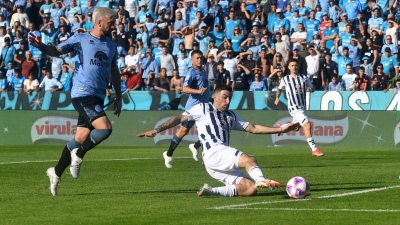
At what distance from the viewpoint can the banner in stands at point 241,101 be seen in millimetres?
30281

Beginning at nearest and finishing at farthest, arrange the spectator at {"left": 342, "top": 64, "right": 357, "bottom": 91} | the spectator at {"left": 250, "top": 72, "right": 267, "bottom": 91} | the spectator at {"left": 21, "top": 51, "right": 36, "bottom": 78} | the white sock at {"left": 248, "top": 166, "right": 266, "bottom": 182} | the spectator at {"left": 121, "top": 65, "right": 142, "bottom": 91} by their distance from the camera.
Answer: the white sock at {"left": 248, "top": 166, "right": 266, "bottom": 182} → the spectator at {"left": 342, "top": 64, "right": 357, "bottom": 91} → the spectator at {"left": 250, "top": 72, "right": 267, "bottom": 91} → the spectator at {"left": 121, "top": 65, "right": 142, "bottom": 91} → the spectator at {"left": 21, "top": 51, "right": 36, "bottom": 78}

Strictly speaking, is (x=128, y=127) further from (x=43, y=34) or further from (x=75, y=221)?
(x=75, y=221)

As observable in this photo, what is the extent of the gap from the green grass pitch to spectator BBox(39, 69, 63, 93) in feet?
40.3

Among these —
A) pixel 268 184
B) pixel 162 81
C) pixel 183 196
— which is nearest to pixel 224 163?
pixel 183 196

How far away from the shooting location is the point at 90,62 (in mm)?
13594

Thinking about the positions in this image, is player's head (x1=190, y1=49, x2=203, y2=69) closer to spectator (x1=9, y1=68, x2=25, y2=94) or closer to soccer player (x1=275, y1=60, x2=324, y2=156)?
soccer player (x1=275, y1=60, x2=324, y2=156)

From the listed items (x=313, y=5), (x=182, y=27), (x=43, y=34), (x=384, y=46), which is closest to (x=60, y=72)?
(x=43, y=34)

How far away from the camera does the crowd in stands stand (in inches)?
1238

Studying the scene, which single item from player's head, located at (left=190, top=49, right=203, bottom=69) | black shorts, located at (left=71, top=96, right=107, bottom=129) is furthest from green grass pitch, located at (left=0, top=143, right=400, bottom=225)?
player's head, located at (left=190, top=49, right=203, bottom=69)

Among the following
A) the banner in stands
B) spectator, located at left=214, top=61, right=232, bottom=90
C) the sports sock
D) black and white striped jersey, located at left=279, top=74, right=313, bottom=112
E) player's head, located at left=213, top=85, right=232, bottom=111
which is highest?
player's head, located at left=213, top=85, right=232, bottom=111

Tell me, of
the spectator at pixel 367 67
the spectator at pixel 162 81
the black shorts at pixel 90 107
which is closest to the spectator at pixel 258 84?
the spectator at pixel 162 81

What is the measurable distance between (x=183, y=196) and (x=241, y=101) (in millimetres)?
18320

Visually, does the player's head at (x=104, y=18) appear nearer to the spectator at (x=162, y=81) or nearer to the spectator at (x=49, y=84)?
the spectator at (x=162, y=81)

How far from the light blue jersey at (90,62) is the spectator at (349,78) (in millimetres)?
18188
